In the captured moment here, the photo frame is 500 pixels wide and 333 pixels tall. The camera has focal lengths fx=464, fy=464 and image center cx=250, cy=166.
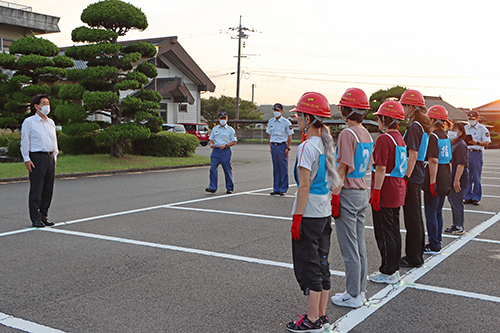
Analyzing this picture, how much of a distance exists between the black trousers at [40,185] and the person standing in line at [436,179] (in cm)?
559

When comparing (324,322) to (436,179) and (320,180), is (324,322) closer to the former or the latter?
(320,180)

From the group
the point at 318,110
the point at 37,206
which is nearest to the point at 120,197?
the point at 37,206

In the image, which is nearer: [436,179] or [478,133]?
[436,179]

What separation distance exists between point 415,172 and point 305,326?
2.48 m

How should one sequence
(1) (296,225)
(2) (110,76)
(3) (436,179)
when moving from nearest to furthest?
1. (1) (296,225)
2. (3) (436,179)
3. (2) (110,76)

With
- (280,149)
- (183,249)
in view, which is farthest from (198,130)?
(183,249)

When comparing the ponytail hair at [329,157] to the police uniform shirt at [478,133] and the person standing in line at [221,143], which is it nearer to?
the police uniform shirt at [478,133]

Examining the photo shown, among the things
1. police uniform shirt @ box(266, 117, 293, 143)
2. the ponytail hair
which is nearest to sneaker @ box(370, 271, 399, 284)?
the ponytail hair

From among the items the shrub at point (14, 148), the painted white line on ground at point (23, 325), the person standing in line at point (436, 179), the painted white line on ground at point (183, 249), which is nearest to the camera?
the painted white line on ground at point (23, 325)

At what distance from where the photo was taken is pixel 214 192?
11117 millimetres

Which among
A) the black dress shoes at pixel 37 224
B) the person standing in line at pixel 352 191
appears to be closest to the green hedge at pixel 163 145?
the black dress shoes at pixel 37 224

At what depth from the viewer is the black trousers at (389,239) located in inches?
182

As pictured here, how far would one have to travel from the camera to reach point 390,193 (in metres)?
4.62

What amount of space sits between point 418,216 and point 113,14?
15.3m
